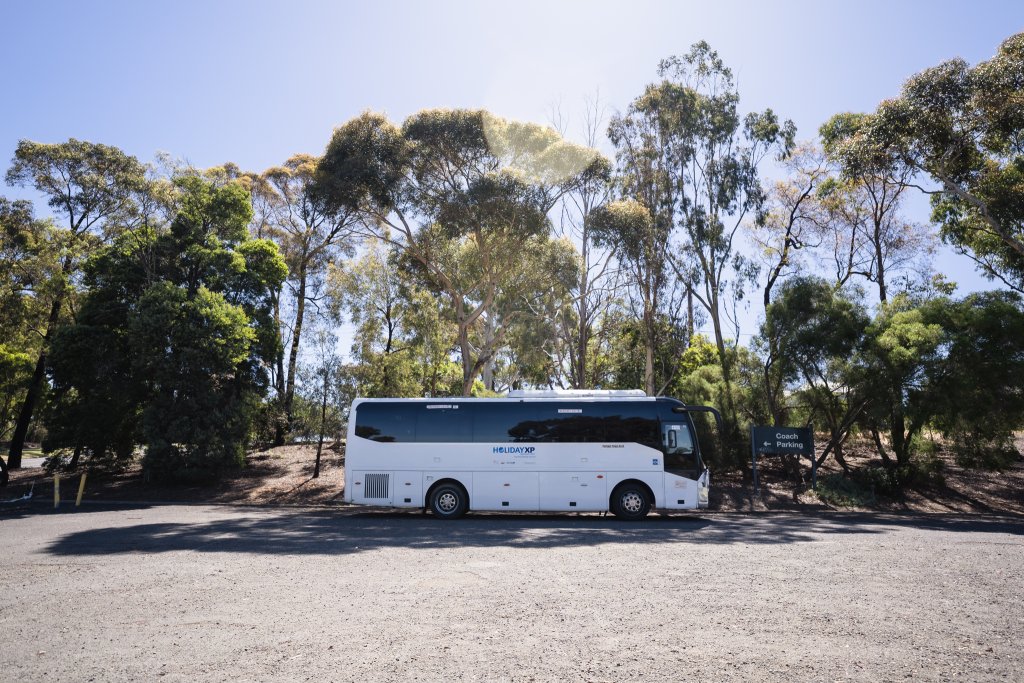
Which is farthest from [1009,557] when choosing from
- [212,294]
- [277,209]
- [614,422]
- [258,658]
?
[277,209]

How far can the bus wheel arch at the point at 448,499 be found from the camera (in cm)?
1675

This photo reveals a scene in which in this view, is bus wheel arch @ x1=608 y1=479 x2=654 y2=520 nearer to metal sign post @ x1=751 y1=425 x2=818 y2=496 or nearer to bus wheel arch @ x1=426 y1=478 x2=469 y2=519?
bus wheel arch @ x1=426 y1=478 x2=469 y2=519

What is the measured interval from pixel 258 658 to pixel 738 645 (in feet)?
12.6

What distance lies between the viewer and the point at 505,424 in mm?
17016

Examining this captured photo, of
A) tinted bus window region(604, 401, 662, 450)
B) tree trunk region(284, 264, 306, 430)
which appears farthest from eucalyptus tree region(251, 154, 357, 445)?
tinted bus window region(604, 401, 662, 450)

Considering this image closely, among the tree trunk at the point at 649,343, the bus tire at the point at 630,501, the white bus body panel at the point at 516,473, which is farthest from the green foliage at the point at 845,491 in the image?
the tree trunk at the point at 649,343

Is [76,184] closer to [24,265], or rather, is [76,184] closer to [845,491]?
[24,265]

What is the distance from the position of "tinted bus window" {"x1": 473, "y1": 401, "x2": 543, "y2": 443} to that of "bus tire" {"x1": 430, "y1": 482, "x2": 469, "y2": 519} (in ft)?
4.60

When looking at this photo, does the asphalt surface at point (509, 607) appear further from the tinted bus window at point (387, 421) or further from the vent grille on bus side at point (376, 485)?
the tinted bus window at point (387, 421)

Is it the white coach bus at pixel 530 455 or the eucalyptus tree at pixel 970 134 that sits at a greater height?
the eucalyptus tree at pixel 970 134

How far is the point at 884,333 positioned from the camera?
66.8 ft

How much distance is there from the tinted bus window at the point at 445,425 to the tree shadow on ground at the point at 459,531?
2.09 m

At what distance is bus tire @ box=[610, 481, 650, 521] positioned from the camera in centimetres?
1636

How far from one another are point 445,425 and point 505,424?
62.4 inches
